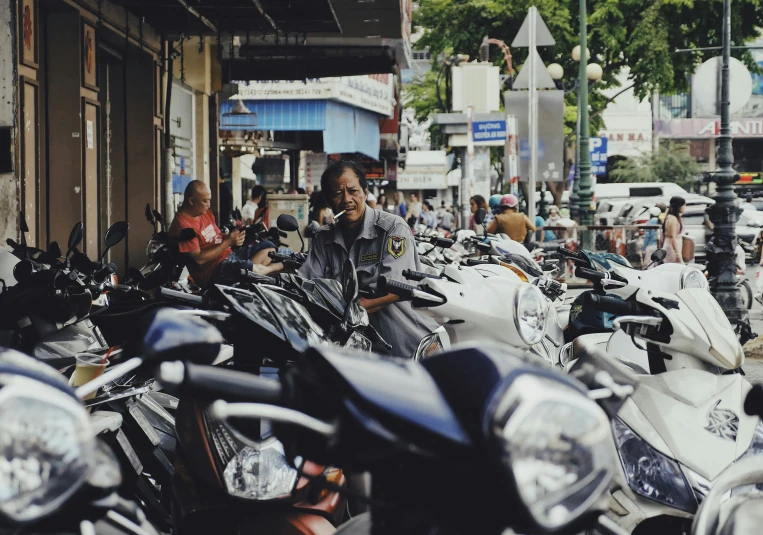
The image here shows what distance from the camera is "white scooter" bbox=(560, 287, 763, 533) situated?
334 cm

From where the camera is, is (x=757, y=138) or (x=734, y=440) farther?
(x=757, y=138)

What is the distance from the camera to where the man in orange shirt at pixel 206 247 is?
6.05m

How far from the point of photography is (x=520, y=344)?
423 cm

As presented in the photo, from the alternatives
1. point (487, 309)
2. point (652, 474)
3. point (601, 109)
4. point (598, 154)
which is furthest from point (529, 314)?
point (598, 154)

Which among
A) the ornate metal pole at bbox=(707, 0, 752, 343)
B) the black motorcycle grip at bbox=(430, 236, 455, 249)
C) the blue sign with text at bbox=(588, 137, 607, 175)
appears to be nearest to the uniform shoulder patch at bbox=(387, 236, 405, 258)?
the black motorcycle grip at bbox=(430, 236, 455, 249)

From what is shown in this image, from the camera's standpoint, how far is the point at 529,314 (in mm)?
4254

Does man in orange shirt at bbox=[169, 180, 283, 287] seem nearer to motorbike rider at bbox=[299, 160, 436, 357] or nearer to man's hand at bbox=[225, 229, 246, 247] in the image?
man's hand at bbox=[225, 229, 246, 247]

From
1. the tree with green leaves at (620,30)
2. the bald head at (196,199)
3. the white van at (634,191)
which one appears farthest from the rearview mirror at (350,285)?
the white van at (634,191)

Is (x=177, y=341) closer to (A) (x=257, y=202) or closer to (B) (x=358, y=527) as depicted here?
(B) (x=358, y=527)

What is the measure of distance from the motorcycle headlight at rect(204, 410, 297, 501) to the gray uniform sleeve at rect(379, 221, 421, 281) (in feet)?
7.65

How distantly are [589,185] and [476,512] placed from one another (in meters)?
22.2

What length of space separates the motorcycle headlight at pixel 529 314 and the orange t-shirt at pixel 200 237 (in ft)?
9.87

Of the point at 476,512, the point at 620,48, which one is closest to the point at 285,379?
the point at 476,512

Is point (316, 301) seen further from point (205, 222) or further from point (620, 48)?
point (620, 48)
